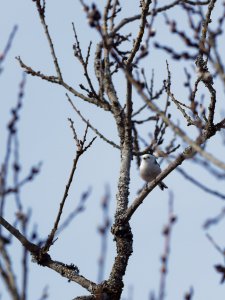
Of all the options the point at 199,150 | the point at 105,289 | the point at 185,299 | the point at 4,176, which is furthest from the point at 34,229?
the point at 105,289

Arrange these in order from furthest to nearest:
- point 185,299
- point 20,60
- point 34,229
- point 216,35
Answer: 1. point 20,60
2. point 34,229
3. point 185,299
4. point 216,35

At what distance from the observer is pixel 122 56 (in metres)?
6.38

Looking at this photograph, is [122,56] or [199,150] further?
[122,56]

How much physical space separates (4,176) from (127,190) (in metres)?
2.89

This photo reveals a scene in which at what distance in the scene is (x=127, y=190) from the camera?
586 centimetres

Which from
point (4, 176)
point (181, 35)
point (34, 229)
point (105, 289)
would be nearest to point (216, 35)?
point (181, 35)

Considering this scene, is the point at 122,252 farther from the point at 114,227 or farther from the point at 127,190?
the point at 127,190

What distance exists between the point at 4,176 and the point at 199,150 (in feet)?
3.25

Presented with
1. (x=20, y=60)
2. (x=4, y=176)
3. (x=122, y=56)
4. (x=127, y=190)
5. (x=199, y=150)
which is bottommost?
(x=199, y=150)

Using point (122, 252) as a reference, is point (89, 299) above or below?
below

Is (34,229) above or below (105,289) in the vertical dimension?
below

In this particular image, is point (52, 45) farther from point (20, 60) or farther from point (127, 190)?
point (127, 190)

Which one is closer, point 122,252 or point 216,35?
point 216,35

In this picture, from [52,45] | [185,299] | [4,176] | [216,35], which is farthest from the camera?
[52,45]
